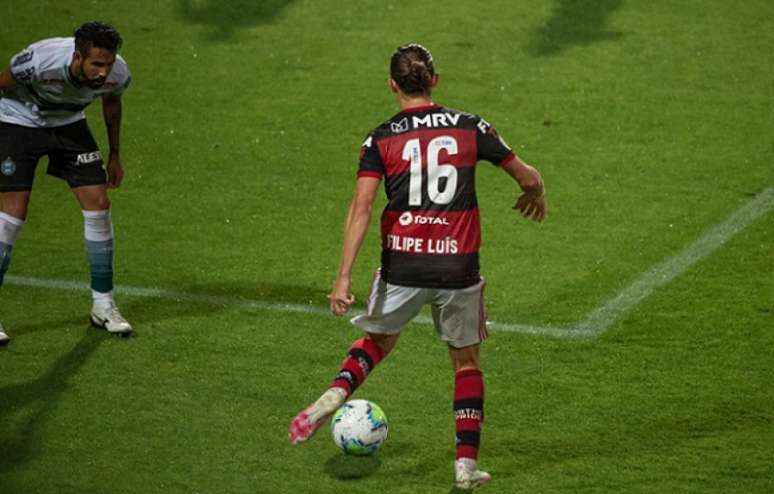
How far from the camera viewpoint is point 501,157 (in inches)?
278

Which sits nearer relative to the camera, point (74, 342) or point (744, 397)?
point (744, 397)

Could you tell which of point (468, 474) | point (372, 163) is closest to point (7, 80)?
point (372, 163)

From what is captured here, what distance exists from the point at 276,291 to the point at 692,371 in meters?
2.81

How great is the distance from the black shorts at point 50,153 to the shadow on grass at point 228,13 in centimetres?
622

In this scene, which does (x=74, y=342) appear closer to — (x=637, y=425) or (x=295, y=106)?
(x=637, y=425)

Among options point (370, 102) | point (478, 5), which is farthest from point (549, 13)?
point (370, 102)

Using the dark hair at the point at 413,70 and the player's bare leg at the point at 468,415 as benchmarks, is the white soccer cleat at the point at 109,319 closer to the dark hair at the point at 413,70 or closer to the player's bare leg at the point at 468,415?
the player's bare leg at the point at 468,415

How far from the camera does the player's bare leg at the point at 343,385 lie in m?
7.04

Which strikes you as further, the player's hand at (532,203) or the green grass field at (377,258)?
the green grass field at (377,258)

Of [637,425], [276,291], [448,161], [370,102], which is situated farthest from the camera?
[370,102]

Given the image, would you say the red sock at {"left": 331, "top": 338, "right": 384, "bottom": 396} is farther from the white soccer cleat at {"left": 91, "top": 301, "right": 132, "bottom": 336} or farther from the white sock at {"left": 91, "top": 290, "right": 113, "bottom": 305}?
the white sock at {"left": 91, "top": 290, "right": 113, "bottom": 305}

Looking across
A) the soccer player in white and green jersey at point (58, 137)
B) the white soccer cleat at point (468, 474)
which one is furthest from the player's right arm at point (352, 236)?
the soccer player in white and green jersey at point (58, 137)

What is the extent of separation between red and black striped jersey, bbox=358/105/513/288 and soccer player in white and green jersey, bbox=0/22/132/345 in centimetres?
235

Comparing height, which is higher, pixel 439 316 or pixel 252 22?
pixel 252 22
